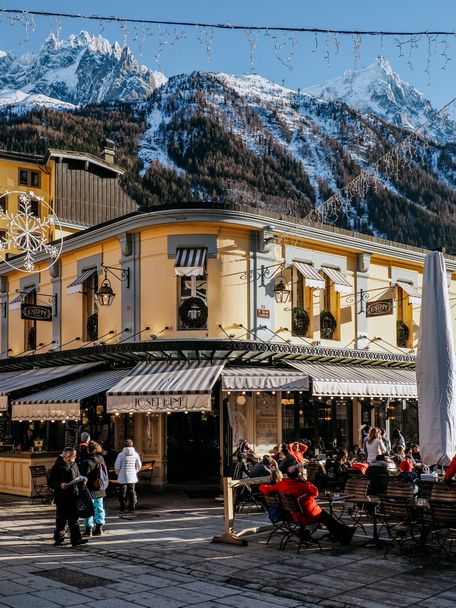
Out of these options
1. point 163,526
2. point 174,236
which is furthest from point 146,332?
point 163,526

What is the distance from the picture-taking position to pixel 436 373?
12.7 metres

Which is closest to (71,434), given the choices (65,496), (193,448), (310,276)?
(193,448)

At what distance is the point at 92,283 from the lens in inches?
886

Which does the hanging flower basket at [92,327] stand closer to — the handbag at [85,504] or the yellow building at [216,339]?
the yellow building at [216,339]

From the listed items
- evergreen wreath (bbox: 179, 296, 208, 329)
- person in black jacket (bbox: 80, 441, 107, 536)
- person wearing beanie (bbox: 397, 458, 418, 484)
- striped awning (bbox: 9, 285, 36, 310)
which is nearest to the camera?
person in black jacket (bbox: 80, 441, 107, 536)

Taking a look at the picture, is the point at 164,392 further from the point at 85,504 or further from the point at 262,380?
the point at 85,504

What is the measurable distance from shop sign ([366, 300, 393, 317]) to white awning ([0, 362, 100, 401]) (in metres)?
8.47

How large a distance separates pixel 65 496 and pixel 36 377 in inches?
441

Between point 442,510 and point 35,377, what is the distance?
50.0 ft

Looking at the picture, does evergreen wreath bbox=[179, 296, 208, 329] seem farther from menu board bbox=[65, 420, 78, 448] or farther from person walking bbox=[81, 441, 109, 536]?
person walking bbox=[81, 441, 109, 536]

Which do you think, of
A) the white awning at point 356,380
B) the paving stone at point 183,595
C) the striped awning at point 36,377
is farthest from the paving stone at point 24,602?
the striped awning at point 36,377

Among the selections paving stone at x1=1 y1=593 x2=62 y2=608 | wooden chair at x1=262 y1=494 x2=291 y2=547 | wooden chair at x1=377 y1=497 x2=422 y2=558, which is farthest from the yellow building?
paving stone at x1=1 y1=593 x2=62 y2=608

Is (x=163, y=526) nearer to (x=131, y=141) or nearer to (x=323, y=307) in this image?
(x=323, y=307)

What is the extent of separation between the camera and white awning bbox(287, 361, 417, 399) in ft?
61.6
